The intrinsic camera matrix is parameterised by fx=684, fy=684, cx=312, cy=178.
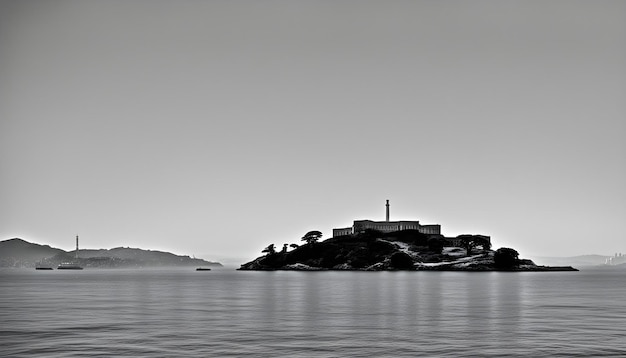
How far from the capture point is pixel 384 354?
1997 inches

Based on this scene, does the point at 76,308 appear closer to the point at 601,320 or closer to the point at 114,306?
the point at 114,306

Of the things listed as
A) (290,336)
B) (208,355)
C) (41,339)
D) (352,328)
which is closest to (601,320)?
(352,328)

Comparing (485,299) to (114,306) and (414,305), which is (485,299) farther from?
(114,306)

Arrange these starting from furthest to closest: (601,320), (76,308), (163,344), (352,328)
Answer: (76,308), (601,320), (352,328), (163,344)

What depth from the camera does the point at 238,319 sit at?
3110 inches

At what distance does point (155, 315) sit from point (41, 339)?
25391mm

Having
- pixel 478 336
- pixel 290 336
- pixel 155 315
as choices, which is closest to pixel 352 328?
pixel 290 336

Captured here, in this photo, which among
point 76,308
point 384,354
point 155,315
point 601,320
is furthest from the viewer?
point 76,308

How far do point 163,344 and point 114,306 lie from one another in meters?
47.4

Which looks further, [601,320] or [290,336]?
[601,320]

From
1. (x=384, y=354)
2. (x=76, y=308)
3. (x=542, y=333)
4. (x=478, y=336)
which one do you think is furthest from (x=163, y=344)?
(x=76, y=308)

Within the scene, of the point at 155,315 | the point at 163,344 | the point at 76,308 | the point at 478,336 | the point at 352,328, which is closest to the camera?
the point at 163,344

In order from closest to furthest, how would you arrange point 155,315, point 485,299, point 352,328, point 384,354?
point 384,354 < point 352,328 < point 155,315 < point 485,299

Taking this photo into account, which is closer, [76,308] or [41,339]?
[41,339]
